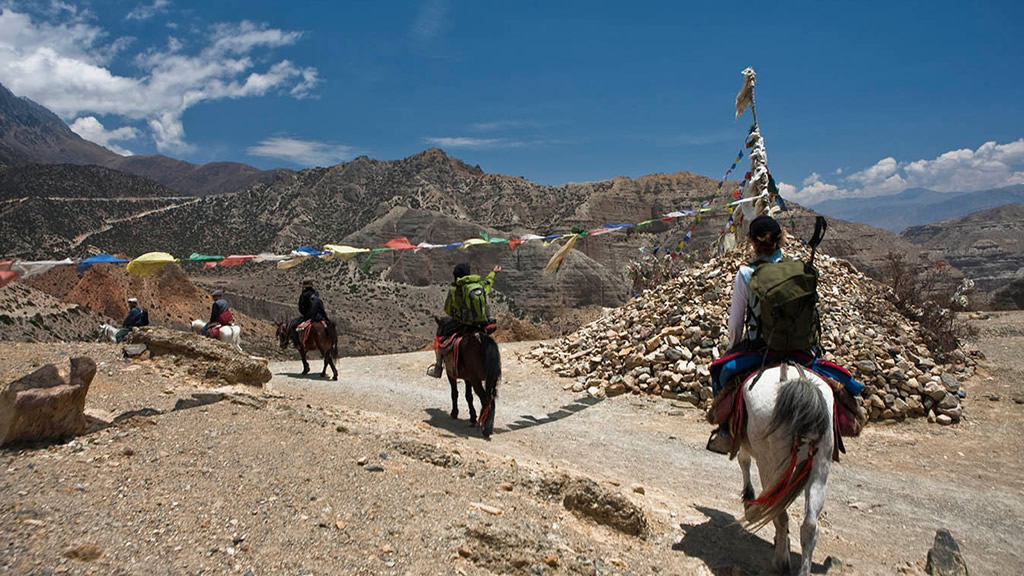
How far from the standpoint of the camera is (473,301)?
7.33 m

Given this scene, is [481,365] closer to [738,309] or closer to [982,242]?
[738,309]

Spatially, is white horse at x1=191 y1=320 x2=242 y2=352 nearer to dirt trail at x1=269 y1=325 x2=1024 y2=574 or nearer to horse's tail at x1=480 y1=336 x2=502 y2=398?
dirt trail at x1=269 y1=325 x2=1024 y2=574

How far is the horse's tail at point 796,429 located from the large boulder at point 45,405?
4731 millimetres

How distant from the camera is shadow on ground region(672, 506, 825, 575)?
13.0 ft

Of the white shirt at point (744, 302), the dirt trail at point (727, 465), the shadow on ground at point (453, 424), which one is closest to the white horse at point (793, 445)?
the white shirt at point (744, 302)

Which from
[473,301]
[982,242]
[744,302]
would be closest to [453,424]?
[473,301]

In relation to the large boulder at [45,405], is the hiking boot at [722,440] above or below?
below

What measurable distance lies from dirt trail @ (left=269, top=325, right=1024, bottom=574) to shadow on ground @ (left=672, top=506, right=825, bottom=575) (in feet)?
0.05

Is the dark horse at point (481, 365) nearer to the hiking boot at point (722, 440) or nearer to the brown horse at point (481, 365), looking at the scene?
the brown horse at point (481, 365)

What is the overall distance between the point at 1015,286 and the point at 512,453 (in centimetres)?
2815

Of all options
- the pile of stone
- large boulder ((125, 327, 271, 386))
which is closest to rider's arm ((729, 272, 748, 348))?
the pile of stone

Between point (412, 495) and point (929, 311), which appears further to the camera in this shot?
point (929, 311)

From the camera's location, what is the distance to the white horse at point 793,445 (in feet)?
11.6

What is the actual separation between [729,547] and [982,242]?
450 feet
